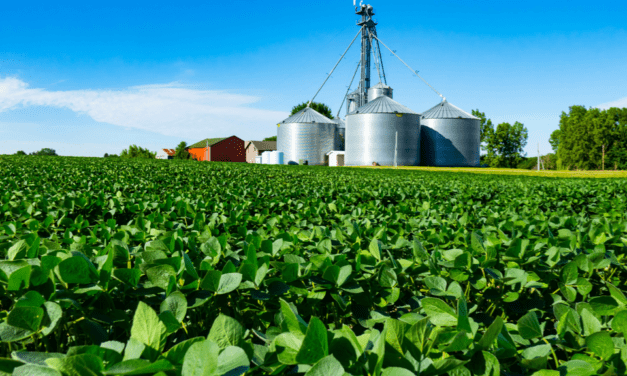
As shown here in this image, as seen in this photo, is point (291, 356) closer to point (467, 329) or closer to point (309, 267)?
point (467, 329)

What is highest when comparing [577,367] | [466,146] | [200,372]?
[466,146]

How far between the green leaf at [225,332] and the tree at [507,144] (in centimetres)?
8171

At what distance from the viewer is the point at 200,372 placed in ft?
2.51

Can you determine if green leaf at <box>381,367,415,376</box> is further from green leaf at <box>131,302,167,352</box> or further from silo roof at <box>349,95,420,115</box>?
silo roof at <box>349,95,420,115</box>

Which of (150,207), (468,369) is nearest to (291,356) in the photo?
(468,369)

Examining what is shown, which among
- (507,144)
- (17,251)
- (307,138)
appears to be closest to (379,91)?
(307,138)

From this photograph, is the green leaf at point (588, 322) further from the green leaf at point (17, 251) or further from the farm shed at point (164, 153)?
the farm shed at point (164, 153)

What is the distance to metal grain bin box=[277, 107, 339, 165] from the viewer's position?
49969 millimetres

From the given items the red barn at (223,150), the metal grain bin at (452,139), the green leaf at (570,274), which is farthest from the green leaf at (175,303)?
the red barn at (223,150)

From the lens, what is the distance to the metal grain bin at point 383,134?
1764 inches

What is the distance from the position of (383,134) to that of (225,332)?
45364 millimetres

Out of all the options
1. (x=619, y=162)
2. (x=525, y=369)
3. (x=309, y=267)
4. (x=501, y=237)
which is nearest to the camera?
(x=525, y=369)

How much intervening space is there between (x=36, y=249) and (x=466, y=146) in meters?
51.8

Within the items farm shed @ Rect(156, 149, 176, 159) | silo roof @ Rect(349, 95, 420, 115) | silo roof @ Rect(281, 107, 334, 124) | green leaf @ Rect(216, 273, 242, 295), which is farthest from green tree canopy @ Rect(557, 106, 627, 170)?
farm shed @ Rect(156, 149, 176, 159)
